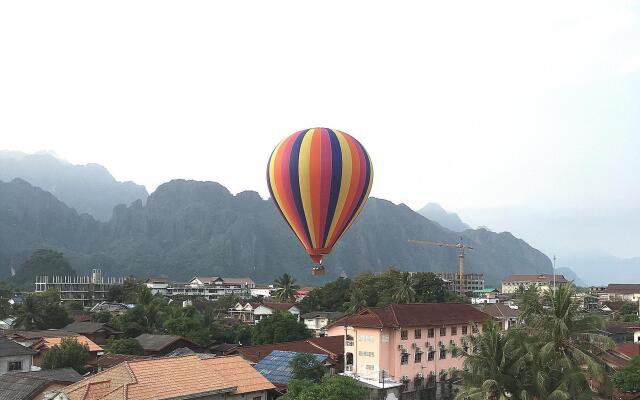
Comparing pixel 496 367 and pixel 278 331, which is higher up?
pixel 496 367

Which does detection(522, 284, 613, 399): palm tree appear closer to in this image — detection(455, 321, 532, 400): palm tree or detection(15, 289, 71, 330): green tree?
detection(455, 321, 532, 400): palm tree

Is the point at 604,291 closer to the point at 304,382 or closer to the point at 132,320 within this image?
the point at 132,320

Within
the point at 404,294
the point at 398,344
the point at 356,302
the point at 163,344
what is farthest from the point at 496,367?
the point at 356,302

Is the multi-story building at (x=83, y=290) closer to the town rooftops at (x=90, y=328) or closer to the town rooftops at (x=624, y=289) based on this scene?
the town rooftops at (x=90, y=328)

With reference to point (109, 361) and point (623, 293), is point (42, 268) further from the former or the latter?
point (623, 293)

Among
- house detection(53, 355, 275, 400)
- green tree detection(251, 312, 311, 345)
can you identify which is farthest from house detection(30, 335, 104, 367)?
house detection(53, 355, 275, 400)

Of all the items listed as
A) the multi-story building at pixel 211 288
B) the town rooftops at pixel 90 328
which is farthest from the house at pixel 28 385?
the multi-story building at pixel 211 288
